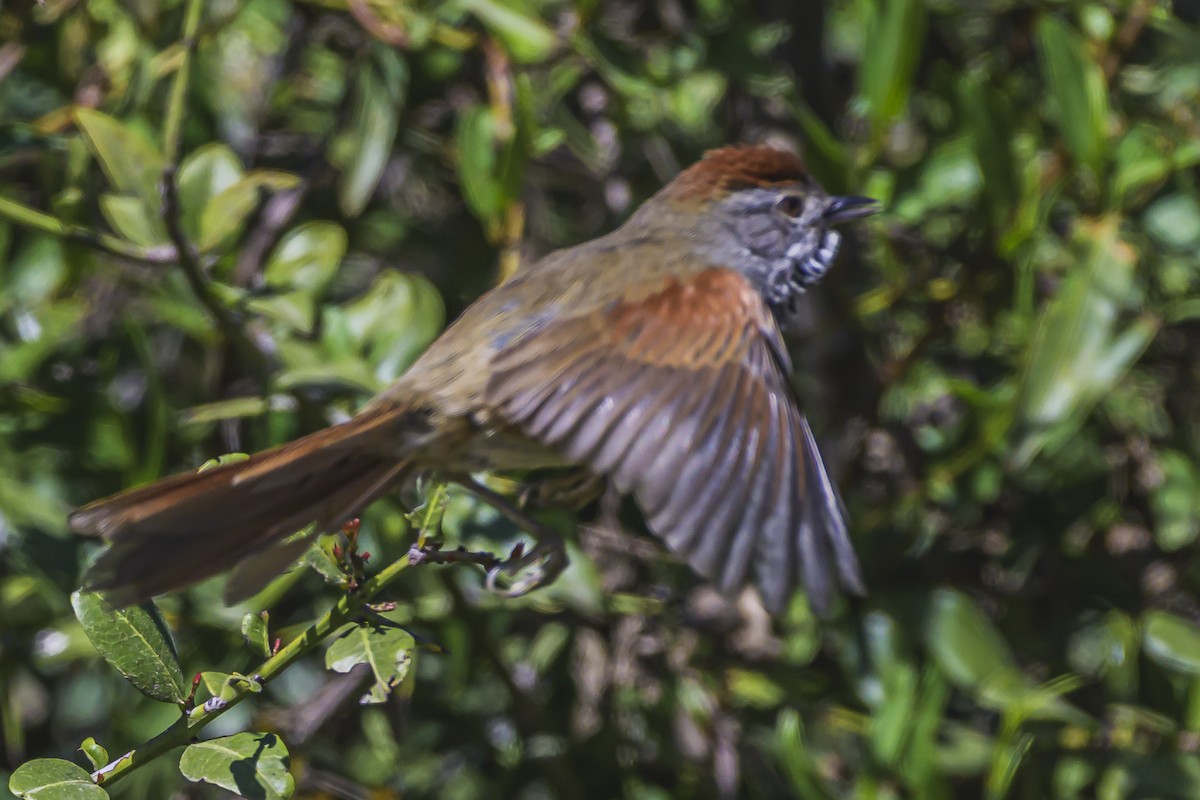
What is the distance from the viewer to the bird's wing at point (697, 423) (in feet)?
7.75

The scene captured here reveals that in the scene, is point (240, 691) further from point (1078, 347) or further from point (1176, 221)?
point (1176, 221)

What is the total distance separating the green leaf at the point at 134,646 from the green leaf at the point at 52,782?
15 cm

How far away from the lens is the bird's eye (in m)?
3.48

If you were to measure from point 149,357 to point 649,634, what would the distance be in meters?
1.40

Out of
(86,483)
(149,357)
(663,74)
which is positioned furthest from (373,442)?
(663,74)

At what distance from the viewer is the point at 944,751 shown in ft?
10.9

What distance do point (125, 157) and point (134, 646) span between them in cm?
130

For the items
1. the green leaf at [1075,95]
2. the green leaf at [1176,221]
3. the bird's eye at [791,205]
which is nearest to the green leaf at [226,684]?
the bird's eye at [791,205]

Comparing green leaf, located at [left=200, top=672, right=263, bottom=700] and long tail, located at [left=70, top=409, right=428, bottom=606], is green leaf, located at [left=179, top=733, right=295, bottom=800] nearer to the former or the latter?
green leaf, located at [left=200, top=672, right=263, bottom=700]

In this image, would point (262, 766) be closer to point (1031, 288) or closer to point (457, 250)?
point (1031, 288)

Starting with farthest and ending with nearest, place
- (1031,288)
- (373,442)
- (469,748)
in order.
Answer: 1. (469,748)
2. (1031,288)
3. (373,442)

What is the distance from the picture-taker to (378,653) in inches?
74.5

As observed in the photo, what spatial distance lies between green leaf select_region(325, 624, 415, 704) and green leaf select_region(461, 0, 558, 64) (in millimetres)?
1783

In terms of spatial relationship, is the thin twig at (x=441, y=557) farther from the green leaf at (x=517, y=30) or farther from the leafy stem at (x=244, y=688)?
the green leaf at (x=517, y=30)
